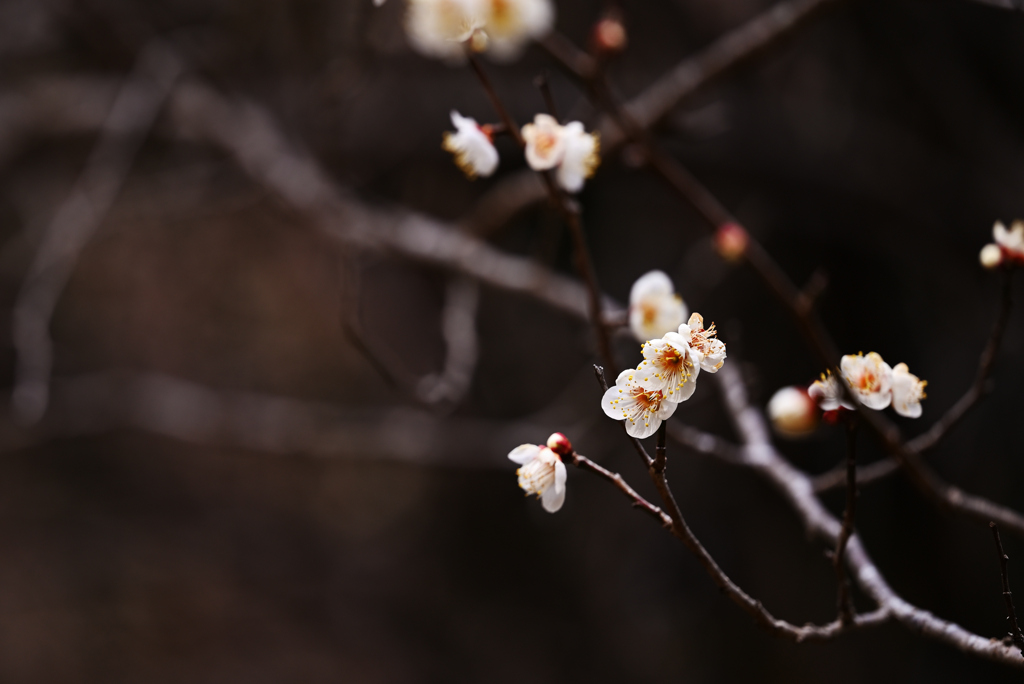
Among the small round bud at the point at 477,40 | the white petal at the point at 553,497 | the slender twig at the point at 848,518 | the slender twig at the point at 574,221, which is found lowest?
the slender twig at the point at 848,518

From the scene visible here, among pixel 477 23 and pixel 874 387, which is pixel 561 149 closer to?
pixel 477 23

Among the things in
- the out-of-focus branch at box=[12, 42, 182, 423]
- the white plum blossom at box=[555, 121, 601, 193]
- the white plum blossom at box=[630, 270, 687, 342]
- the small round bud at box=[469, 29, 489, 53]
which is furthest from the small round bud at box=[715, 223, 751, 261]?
the out-of-focus branch at box=[12, 42, 182, 423]

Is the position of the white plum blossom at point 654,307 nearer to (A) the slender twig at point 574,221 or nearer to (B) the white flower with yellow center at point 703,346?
(A) the slender twig at point 574,221

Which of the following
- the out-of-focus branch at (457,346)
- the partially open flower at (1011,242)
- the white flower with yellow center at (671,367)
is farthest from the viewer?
the out-of-focus branch at (457,346)

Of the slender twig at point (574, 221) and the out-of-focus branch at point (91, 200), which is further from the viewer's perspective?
the out-of-focus branch at point (91, 200)

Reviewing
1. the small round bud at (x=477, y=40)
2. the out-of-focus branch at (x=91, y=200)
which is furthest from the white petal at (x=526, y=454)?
the out-of-focus branch at (x=91, y=200)

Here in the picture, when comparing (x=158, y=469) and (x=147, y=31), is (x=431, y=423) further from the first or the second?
(x=147, y=31)
